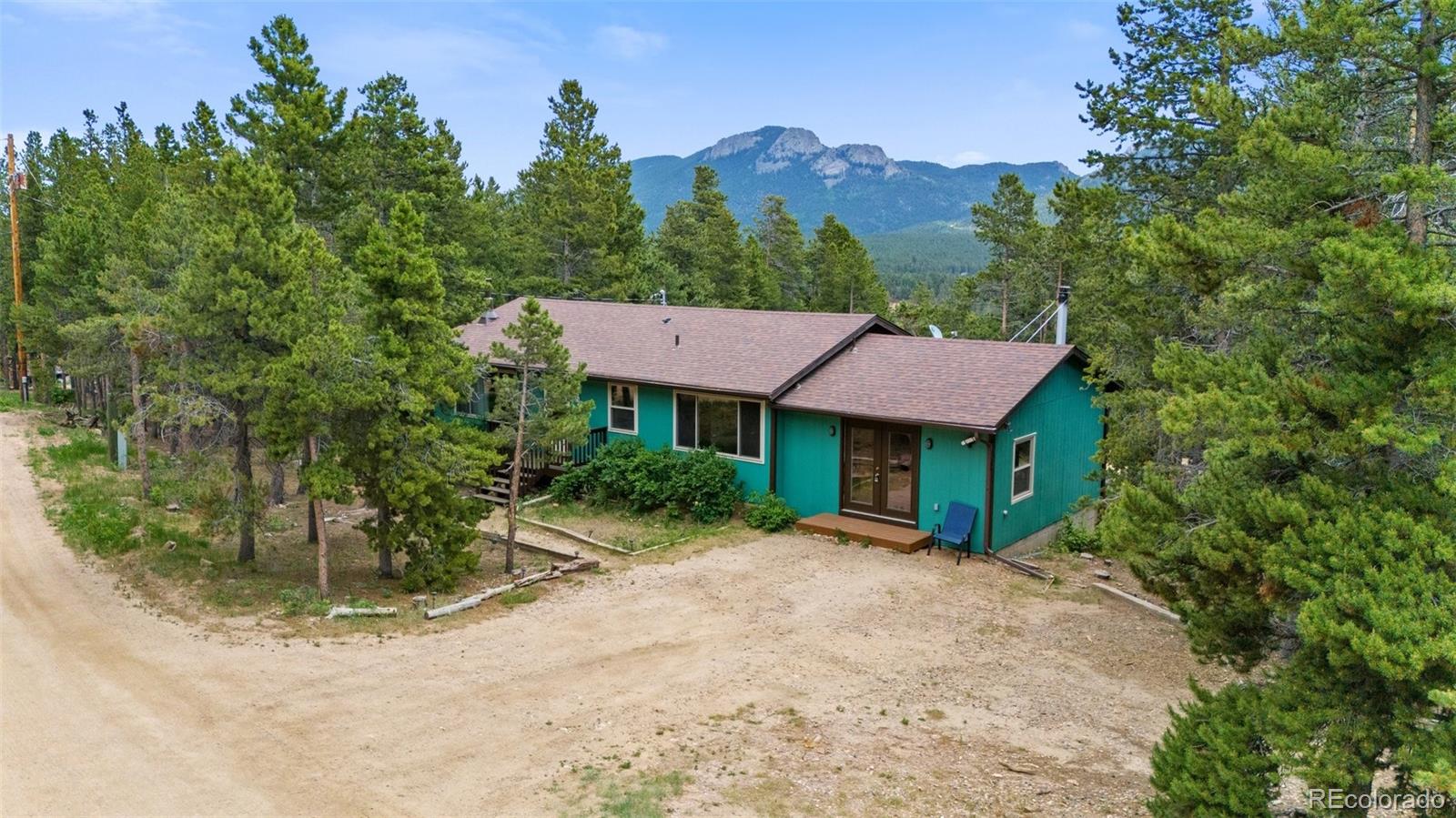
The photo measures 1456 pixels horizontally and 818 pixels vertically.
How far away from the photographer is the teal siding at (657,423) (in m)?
18.0

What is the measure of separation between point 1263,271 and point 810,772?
5744 millimetres

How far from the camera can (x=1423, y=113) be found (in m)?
6.13

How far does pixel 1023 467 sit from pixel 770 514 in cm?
473

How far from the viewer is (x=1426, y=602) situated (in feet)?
16.9

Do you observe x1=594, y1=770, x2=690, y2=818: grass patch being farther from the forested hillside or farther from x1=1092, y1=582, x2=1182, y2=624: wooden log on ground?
x1=1092, y1=582, x2=1182, y2=624: wooden log on ground

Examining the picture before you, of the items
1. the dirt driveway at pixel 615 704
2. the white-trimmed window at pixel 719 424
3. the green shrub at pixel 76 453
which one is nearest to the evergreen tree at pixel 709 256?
the green shrub at pixel 76 453

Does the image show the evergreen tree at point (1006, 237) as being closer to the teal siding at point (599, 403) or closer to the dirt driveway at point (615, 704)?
the teal siding at point (599, 403)

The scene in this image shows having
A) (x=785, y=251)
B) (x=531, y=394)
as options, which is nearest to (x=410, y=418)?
(x=531, y=394)

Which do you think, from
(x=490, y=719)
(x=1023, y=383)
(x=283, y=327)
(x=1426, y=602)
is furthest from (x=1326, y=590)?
(x=283, y=327)

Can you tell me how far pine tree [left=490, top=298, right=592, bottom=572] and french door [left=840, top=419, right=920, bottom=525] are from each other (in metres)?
5.22

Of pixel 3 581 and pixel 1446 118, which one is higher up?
pixel 1446 118

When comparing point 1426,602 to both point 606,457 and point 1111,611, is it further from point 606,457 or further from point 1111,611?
point 606,457

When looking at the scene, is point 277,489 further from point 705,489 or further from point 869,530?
point 869,530

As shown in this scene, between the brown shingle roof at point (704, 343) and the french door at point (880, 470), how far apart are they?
1868 millimetres
